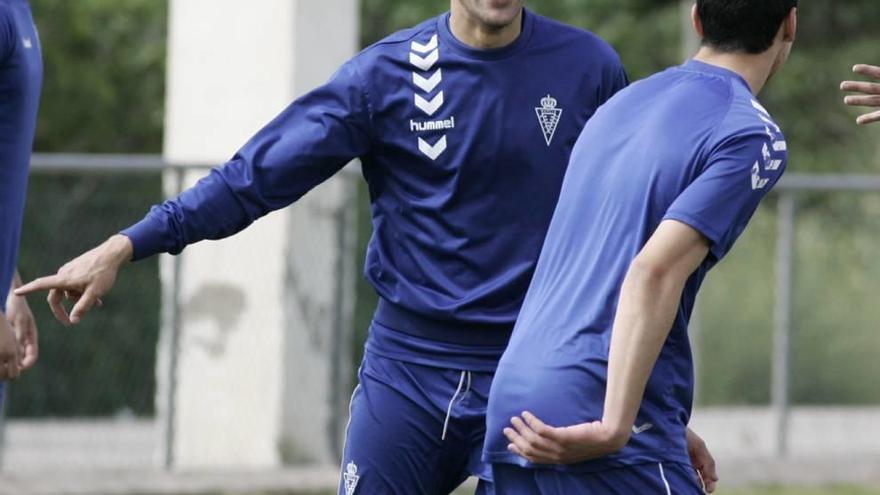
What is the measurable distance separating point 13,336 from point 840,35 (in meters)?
17.6

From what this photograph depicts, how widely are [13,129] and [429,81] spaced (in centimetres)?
114

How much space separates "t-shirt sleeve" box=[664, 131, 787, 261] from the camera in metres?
3.93

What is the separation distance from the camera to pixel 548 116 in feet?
16.9

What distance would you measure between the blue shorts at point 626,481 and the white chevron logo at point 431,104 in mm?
1300

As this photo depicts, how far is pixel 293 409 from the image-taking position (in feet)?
32.8

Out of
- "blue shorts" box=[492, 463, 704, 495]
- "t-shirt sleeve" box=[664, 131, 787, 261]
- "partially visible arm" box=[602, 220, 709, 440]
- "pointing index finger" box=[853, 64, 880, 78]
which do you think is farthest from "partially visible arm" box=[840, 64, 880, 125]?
"blue shorts" box=[492, 463, 704, 495]

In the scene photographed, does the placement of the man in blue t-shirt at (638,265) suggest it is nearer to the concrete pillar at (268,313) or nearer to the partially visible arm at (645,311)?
the partially visible arm at (645,311)

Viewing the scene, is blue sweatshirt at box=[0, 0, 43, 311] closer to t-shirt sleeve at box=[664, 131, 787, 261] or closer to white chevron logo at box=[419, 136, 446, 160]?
white chevron logo at box=[419, 136, 446, 160]

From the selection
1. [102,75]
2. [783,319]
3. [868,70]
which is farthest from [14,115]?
[102,75]

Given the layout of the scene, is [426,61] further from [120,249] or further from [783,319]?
[783,319]

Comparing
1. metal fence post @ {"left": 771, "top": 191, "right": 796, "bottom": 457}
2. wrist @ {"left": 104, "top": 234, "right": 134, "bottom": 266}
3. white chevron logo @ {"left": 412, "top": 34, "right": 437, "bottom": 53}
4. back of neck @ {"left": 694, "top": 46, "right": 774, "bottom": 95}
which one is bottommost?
metal fence post @ {"left": 771, "top": 191, "right": 796, "bottom": 457}

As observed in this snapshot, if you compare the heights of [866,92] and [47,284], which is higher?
[866,92]

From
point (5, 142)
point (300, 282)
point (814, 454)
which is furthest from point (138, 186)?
point (5, 142)

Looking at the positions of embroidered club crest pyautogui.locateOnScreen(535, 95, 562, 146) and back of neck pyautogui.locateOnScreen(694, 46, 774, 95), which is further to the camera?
embroidered club crest pyautogui.locateOnScreen(535, 95, 562, 146)
